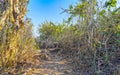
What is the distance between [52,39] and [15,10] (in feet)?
10.3

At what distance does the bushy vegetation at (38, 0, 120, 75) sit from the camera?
16.7ft

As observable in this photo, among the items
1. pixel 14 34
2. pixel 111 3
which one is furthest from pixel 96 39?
pixel 14 34

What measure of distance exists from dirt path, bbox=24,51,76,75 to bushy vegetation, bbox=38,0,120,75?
0.23 meters

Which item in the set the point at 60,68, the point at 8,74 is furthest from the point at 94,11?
the point at 8,74

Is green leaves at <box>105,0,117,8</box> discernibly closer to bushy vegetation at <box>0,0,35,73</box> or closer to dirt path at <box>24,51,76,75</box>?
dirt path at <box>24,51,76,75</box>

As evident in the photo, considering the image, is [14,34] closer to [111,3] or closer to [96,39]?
[96,39]

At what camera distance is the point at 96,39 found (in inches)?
212

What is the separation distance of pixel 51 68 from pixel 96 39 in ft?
3.90

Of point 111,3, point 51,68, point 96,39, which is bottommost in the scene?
point 51,68

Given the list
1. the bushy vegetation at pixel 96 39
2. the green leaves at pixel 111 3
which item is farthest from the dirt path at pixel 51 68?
the green leaves at pixel 111 3

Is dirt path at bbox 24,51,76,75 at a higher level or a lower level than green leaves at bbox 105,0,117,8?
lower

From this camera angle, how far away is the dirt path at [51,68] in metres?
5.02

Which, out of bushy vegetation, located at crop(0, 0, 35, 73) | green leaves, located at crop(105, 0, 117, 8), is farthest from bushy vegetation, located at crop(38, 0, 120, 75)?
bushy vegetation, located at crop(0, 0, 35, 73)

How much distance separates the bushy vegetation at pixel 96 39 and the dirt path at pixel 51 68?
0.23m
